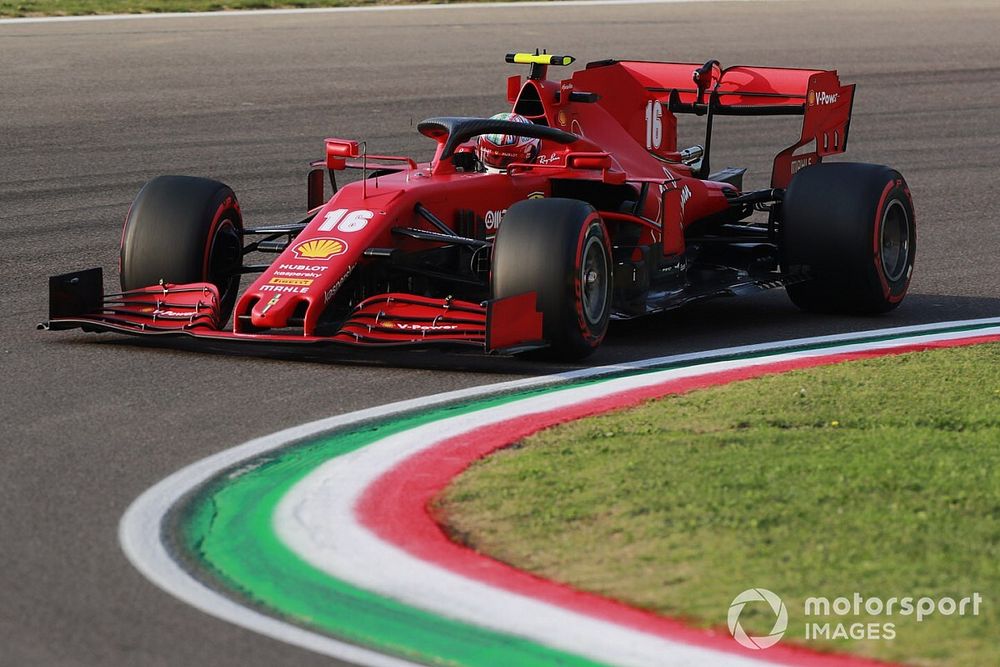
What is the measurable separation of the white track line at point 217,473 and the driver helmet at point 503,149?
1.69 meters

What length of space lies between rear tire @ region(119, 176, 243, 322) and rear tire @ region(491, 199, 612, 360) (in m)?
1.84

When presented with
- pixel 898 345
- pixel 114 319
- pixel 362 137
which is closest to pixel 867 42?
pixel 362 137

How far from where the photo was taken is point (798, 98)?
11859 mm

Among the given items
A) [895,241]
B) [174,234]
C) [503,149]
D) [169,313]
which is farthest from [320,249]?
[895,241]

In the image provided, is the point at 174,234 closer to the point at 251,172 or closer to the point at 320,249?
the point at 320,249

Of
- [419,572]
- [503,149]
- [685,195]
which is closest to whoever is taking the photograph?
[419,572]

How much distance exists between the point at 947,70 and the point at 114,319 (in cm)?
1809

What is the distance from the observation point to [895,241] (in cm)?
1097

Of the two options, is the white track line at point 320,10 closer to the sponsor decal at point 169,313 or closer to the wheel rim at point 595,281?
the sponsor decal at point 169,313

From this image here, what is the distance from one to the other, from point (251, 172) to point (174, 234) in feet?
22.3

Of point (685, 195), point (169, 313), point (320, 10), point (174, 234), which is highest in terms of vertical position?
point (320, 10)

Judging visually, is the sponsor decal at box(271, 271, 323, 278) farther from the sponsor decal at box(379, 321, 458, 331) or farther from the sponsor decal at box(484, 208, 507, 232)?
the sponsor decal at box(484, 208, 507, 232)

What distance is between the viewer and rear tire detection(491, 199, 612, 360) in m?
8.70

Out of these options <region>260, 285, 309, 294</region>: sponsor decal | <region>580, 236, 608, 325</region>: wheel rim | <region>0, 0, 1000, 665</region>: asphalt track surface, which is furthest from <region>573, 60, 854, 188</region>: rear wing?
<region>260, 285, 309, 294</region>: sponsor decal
